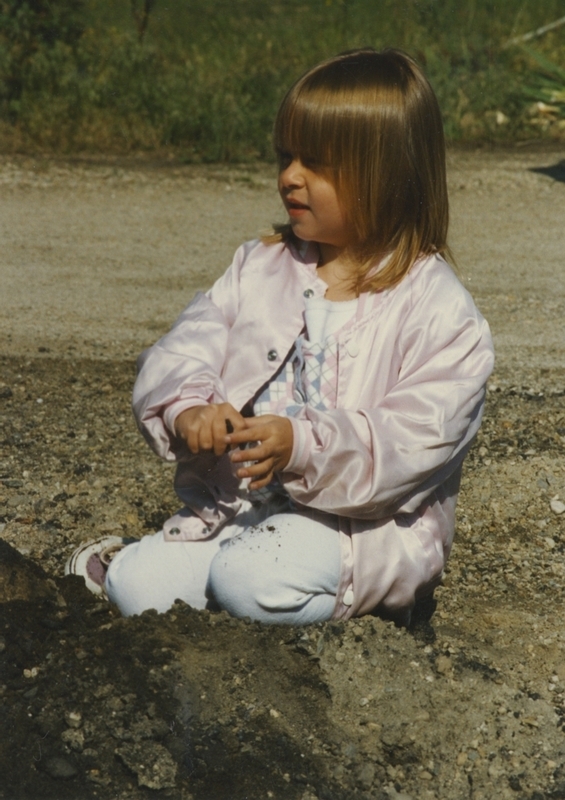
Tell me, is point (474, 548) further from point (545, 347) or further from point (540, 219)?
point (540, 219)

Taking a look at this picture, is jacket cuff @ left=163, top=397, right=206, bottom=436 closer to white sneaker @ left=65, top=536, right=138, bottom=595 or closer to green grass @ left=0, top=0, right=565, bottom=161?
white sneaker @ left=65, top=536, right=138, bottom=595

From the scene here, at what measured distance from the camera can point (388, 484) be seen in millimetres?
2154

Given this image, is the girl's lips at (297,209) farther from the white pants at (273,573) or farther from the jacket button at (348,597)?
the jacket button at (348,597)

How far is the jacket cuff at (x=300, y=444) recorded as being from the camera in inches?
83.3

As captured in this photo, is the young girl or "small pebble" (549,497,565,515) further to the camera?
"small pebble" (549,497,565,515)

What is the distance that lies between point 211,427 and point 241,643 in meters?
0.45

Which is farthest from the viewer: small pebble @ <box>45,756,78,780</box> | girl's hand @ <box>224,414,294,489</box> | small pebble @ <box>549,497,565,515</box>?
small pebble @ <box>549,497,565,515</box>

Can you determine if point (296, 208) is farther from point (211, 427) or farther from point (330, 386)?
point (211, 427)

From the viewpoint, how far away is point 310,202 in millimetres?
2346

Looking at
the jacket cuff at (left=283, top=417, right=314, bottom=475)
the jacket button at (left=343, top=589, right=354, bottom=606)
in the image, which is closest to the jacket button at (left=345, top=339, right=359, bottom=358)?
the jacket cuff at (left=283, top=417, right=314, bottom=475)

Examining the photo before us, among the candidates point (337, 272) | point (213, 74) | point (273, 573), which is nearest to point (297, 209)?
point (337, 272)

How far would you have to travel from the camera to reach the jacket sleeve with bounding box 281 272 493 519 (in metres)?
2.14

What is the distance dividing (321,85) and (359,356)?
1.88 ft

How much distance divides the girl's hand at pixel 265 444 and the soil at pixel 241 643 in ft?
1.22
